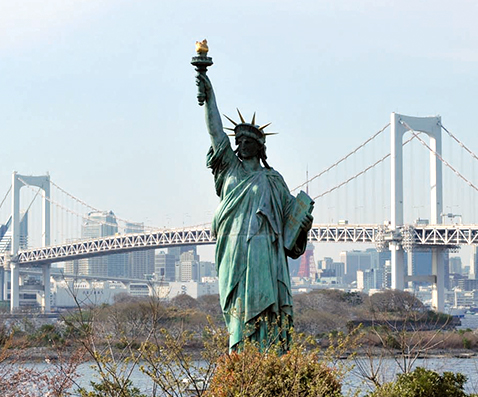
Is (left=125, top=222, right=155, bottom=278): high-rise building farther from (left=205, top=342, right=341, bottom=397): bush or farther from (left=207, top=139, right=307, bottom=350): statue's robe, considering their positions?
(left=205, top=342, right=341, bottom=397): bush

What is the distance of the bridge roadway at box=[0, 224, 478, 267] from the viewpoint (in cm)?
5414

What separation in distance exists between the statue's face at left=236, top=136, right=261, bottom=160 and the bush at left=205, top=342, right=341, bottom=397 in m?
1.84

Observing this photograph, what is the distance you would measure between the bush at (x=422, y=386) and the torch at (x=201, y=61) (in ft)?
8.82

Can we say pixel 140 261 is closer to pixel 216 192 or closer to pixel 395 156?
pixel 395 156

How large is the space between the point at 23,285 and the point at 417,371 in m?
67.1

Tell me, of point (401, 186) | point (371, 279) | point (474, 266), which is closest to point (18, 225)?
point (401, 186)

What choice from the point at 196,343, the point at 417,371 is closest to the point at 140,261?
the point at 196,343

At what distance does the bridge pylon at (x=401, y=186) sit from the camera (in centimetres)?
5597

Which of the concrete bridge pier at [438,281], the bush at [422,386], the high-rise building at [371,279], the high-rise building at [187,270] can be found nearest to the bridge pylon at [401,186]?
the concrete bridge pier at [438,281]

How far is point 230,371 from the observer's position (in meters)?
7.88

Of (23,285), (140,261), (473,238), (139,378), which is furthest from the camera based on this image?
(140,261)

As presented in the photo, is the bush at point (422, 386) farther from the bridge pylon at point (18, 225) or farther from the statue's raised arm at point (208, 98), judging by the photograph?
the bridge pylon at point (18, 225)

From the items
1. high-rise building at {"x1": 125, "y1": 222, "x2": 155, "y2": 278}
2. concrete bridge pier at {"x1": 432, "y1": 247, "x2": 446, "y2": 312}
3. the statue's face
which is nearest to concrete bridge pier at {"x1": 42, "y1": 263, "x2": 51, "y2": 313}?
concrete bridge pier at {"x1": 432, "y1": 247, "x2": 446, "y2": 312}

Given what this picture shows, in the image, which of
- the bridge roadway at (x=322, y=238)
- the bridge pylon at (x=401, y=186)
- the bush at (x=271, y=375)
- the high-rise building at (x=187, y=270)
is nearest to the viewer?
the bush at (x=271, y=375)
